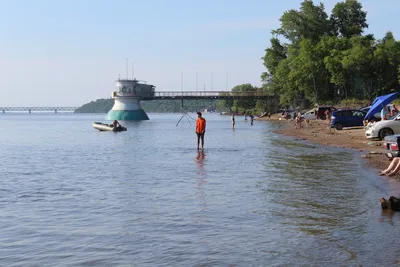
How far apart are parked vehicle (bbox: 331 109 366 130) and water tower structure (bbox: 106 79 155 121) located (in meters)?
80.8

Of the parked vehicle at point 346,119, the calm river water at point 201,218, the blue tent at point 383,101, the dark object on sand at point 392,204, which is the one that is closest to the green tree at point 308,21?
the parked vehicle at point 346,119

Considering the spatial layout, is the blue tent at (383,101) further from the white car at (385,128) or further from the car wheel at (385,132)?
the car wheel at (385,132)

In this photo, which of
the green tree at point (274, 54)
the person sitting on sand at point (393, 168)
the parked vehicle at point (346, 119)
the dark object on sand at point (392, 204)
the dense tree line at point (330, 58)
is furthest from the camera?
the green tree at point (274, 54)

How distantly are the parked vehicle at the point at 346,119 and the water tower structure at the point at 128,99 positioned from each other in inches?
3180

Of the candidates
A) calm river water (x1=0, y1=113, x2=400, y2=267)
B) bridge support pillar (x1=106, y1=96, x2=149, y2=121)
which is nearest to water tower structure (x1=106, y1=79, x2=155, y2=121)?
bridge support pillar (x1=106, y1=96, x2=149, y2=121)

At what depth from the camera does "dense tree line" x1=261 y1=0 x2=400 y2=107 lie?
3086 inches

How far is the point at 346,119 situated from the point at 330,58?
39436 millimetres

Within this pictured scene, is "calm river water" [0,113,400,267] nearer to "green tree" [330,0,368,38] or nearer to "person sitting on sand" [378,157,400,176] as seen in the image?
"person sitting on sand" [378,157,400,176]

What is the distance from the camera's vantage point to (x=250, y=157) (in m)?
26.5

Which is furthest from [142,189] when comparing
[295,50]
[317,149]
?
[295,50]

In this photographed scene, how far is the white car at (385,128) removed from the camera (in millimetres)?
28344

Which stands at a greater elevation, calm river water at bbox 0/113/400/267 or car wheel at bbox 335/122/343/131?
car wheel at bbox 335/122/343/131

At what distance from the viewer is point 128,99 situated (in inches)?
4803

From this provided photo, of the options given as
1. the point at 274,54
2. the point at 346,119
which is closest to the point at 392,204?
the point at 346,119
